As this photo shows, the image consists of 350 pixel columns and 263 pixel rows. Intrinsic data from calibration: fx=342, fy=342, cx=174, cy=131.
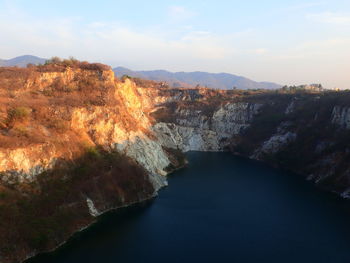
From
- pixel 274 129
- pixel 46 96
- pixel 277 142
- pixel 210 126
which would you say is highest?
pixel 46 96

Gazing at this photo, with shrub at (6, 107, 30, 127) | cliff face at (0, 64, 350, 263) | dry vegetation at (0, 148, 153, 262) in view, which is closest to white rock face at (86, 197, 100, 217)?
cliff face at (0, 64, 350, 263)

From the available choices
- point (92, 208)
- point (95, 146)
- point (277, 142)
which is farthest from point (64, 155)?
point (277, 142)

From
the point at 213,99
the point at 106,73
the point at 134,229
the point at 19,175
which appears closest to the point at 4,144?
the point at 19,175

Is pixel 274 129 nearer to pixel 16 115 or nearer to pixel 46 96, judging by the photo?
pixel 46 96

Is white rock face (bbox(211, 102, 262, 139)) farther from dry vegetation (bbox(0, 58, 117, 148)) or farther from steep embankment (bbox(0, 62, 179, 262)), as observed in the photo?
dry vegetation (bbox(0, 58, 117, 148))

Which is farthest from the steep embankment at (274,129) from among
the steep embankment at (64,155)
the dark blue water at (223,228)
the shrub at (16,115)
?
the shrub at (16,115)
